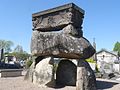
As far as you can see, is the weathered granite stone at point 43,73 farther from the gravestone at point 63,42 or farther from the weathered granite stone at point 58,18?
the weathered granite stone at point 58,18

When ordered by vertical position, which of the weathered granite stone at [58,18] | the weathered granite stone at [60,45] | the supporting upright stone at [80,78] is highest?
the weathered granite stone at [58,18]

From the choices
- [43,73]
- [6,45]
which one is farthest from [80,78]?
[6,45]

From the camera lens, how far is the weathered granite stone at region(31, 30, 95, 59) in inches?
457

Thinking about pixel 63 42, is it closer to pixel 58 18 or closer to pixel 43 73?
pixel 58 18

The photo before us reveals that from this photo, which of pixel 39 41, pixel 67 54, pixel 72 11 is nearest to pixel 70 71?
pixel 67 54

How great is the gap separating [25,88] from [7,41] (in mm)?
78692

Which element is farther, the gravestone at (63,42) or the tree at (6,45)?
the tree at (6,45)

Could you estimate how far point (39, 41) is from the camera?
13.0 meters

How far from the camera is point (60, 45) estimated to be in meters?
12.1

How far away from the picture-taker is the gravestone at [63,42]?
1157 centimetres

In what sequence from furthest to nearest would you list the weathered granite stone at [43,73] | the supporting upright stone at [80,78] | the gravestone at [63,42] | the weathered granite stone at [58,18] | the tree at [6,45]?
1. the tree at [6,45]
2. the weathered granite stone at [58,18]
3. the weathered granite stone at [43,73]
4. the gravestone at [63,42]
5. the supporting upright stone at [80,78]

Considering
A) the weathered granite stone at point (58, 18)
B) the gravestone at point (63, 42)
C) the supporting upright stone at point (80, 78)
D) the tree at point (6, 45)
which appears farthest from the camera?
the tree at point (6, 45)

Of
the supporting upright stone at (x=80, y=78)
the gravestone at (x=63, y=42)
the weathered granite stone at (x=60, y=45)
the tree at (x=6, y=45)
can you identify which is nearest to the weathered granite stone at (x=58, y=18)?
the gravestone at (x=63, y=42)

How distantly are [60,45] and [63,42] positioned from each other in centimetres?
26
